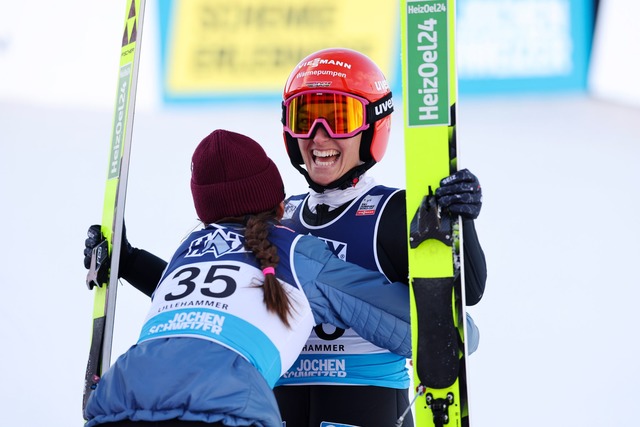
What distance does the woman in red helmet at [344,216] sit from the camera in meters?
2.58

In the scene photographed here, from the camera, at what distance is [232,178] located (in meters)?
2.22

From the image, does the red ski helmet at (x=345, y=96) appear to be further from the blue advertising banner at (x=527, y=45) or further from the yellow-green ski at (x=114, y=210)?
the blue advertising banner at (x=527, y=45)

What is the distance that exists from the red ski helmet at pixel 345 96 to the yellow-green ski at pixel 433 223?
18.0 inches

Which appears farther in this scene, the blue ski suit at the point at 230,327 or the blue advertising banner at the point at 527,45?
the blue advertising banner at the point at 527,45

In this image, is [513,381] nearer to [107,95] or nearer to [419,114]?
Answer: [419,114]

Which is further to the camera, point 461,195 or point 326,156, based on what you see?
point 326,156

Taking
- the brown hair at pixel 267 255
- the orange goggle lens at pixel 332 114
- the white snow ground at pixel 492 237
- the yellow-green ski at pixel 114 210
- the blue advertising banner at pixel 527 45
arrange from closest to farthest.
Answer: the brown hair at pixel 267 255 < the orange goggle lens at pixel 332 114 < the yellow-green ski at pixel 114 210 < the white snow ground at pixel 492 237 < the blue advertising banner at pixel 527 45

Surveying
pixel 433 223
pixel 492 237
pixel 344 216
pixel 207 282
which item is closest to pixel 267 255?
pixel 207 282

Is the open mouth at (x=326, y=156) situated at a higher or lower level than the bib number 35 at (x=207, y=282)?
higher

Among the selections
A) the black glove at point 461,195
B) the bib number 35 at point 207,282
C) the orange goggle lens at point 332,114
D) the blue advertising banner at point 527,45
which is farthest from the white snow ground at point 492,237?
the bib number 35 at point 207,282

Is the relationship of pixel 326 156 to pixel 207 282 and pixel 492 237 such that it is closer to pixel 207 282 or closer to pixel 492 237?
pixel 207 282

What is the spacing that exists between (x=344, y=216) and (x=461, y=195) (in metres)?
0.65

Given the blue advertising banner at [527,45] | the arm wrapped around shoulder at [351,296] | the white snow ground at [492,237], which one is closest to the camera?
the arm wrapped around shoulder at [351,296]

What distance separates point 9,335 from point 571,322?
2.88 meters
